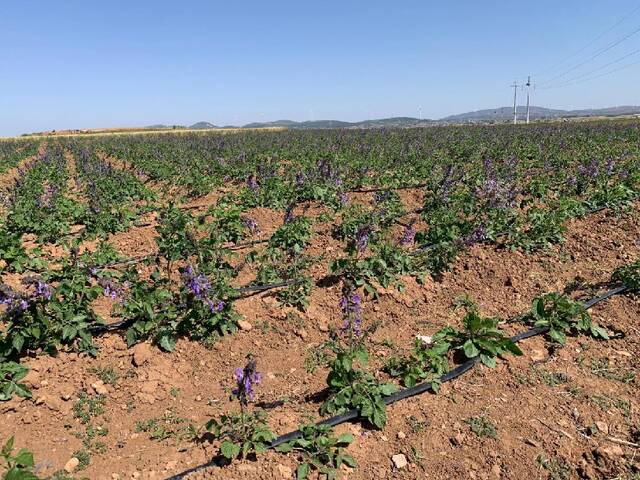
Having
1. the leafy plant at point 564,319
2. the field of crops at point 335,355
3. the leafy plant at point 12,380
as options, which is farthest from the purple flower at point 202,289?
the leafy plant at point 564,319

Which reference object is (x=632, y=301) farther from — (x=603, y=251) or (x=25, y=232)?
(x=25, y=232)

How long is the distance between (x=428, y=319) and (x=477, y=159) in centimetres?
1359

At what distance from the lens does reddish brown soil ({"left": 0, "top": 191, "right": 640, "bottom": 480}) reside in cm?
379

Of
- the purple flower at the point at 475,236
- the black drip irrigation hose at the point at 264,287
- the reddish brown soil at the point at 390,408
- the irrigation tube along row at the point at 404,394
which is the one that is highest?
the purple flower at the point at 475,236

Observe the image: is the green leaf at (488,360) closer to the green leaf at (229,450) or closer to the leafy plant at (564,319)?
the leafy plant at (564,319)

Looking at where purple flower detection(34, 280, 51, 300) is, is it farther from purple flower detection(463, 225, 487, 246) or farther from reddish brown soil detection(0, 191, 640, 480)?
purple flower detection(463, 225, 487, 246)

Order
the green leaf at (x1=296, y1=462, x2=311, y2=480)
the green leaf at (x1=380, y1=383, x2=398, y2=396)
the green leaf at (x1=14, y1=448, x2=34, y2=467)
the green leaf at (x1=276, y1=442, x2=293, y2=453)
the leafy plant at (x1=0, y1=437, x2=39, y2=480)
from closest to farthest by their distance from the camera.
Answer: the leafy plant at (x1=0, y1=437, x2=39, y2=480) < the green leaf at (x1=14, y1=448, x2=34, y2=467) < the green leaf at (x1=296, y1=462, x2=311, y2=480) < the green leaf at (x1=276, y1=442, x2=293, y2=453) < the green leaf at (x1=380, y1=383, x2=398, y2=396)

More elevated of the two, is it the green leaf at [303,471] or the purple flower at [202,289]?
the purple flower at [202,289]

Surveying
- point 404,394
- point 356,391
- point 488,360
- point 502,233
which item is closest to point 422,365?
point 404,394

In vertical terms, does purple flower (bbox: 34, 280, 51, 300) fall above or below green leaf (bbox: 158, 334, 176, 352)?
above

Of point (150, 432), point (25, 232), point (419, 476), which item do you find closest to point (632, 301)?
point (419, 476)

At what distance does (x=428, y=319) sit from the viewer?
6.30 m

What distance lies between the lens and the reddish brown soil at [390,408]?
3793 mm

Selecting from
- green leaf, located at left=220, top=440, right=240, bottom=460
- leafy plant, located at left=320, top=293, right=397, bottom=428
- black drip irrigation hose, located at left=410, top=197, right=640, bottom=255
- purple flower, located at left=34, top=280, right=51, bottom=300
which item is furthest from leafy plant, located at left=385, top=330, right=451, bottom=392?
purple flower, located at left=34, top=280, right=51, bottom=300
